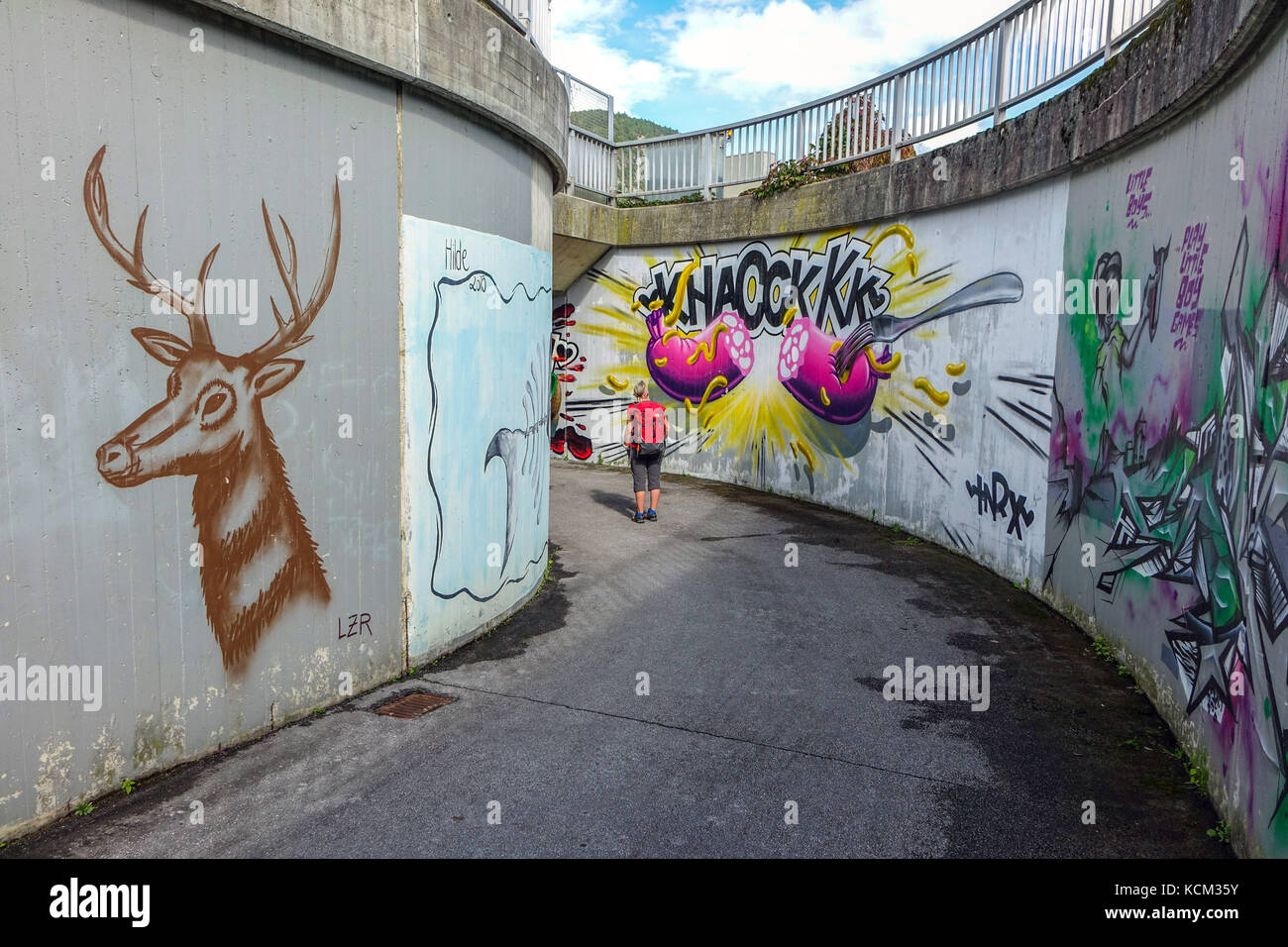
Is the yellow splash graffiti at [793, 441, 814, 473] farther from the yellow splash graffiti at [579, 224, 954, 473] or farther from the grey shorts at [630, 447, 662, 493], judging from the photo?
the grey shorts at [630, 447, 662, 493]

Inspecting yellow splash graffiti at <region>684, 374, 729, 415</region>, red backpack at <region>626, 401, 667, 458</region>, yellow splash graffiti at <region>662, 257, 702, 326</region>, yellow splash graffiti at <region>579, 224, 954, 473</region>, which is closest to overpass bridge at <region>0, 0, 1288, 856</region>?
yellow splash graffiti at <region>579, 224, 954, 473</region>

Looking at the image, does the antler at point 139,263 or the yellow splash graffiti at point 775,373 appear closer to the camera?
the antler at point 139,263

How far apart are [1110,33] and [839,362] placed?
16.3 feet

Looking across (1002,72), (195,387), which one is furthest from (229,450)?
(1002,72)

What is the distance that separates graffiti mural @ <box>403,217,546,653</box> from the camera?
229 inches

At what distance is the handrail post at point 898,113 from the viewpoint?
10594mm

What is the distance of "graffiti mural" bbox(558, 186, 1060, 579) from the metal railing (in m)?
1.04

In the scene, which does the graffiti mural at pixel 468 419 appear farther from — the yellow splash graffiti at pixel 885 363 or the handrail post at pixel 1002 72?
the handrail post at pixel 1002 72

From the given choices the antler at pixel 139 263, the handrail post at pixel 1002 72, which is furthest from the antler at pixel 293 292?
the handrail post at pixel 1002 72

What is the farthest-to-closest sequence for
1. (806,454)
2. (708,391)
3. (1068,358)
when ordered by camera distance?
(708,391) < (806,454) < (1068,358)

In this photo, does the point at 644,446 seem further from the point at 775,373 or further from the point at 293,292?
the point at 293,292

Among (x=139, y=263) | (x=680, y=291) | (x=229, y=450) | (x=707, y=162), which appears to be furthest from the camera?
(x=680, y=291)

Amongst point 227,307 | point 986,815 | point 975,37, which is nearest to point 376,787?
point 227,307

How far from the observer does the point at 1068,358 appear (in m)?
7.26
